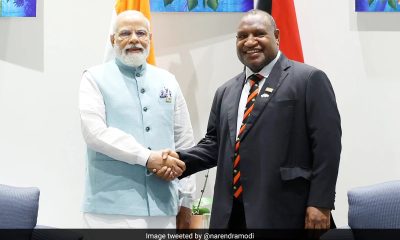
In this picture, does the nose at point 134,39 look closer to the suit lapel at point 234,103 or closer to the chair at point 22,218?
the suit lapel at point 234,103

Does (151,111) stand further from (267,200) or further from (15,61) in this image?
(15,61)

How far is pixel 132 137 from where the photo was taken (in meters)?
3.63

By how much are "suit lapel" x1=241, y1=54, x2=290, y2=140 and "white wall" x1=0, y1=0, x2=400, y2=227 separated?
1518mm

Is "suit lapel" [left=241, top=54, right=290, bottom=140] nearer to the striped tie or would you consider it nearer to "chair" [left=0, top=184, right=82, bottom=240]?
the striped tie

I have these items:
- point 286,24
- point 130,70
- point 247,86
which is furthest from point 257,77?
point 286,24

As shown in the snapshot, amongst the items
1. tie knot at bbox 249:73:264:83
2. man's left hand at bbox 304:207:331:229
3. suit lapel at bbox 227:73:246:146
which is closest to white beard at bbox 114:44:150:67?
suit lapel at bbox 227:73:246:146

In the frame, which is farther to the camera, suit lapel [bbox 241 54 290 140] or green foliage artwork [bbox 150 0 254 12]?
green foliage artwork [bbox 150 0 254 12]

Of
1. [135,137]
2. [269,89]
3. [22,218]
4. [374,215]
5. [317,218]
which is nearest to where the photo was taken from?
[317,218]

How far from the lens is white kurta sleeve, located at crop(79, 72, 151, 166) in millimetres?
3555

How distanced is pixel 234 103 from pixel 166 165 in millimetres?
605

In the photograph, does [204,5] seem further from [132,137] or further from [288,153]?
[288,153]

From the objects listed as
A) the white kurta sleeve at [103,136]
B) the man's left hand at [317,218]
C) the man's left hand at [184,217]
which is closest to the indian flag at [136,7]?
the white kurta sleeve at [103,136]

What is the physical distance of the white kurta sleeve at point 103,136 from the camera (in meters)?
3.55

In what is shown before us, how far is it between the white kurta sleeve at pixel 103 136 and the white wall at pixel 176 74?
102 cm
